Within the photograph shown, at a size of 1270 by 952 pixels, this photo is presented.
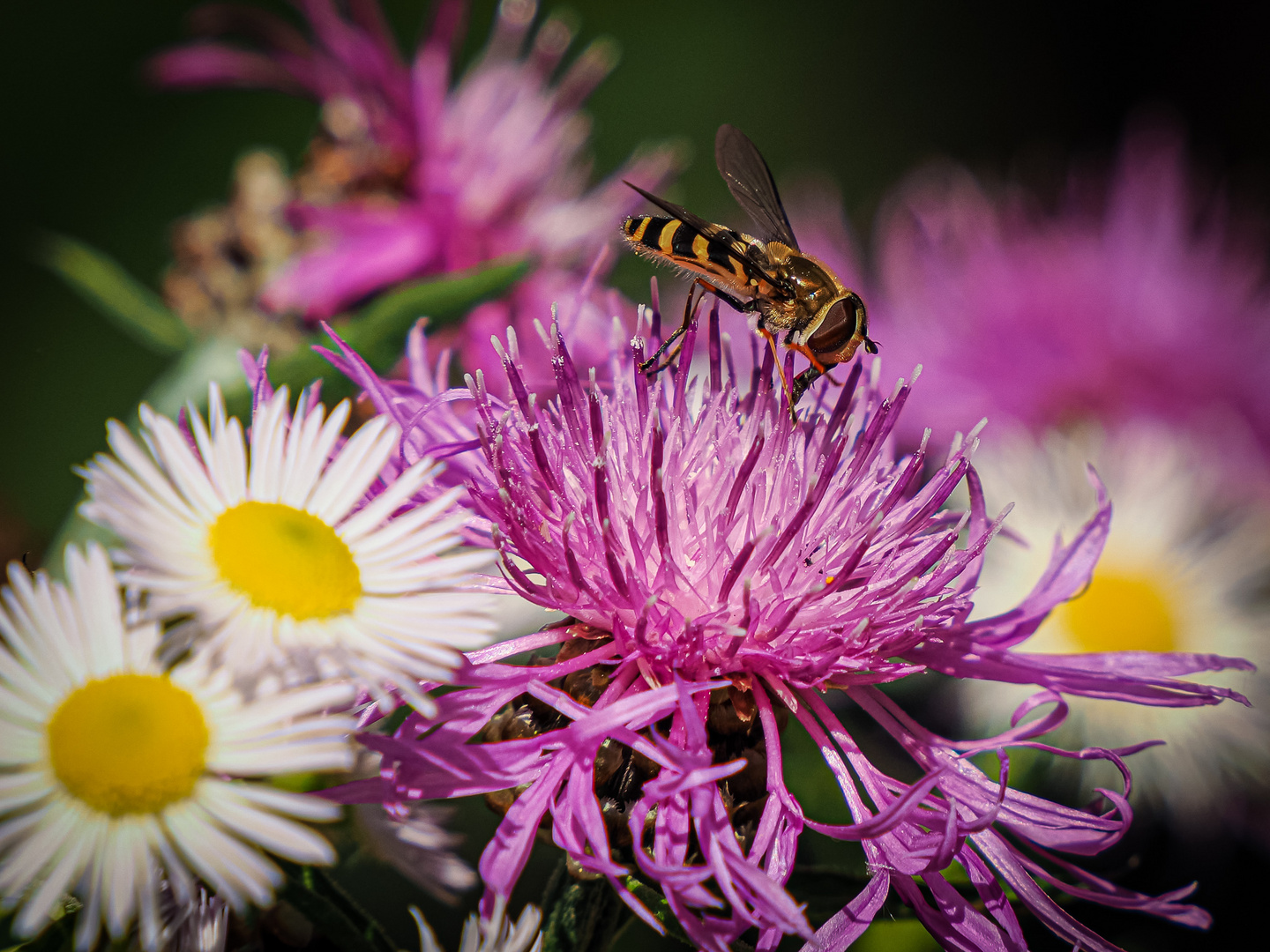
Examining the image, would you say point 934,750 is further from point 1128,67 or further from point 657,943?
point 1128,67

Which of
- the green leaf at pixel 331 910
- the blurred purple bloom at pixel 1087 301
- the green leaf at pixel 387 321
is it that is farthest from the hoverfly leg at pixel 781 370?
the blurred purple bloom at pixel 1087 301

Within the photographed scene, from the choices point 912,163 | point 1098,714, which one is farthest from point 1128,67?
point 1098,714

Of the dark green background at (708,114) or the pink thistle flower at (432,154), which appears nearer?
the pink thistle flower at (432,154)

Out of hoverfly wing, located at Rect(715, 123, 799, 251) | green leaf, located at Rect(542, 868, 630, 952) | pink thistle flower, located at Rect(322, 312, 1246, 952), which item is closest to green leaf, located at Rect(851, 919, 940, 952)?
pink thistle flower, located at Rect(322, 312, 1246, 952)

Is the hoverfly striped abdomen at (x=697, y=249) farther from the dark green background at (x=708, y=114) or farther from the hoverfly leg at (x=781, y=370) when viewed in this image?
the dark green background at (x=708, y=114)

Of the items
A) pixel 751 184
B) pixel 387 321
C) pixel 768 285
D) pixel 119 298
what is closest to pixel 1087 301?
pixel 751 184

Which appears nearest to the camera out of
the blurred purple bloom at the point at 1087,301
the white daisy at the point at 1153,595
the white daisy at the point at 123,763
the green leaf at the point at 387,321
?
the white daisy at the point at 123,763
